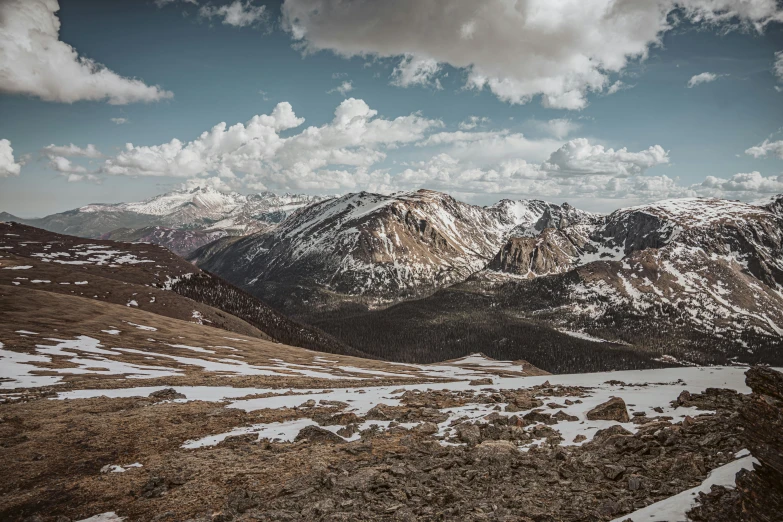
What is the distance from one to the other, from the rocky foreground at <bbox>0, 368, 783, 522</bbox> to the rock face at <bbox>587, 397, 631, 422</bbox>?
97 millimetres

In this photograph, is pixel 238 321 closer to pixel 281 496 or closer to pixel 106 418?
pixel 106 418

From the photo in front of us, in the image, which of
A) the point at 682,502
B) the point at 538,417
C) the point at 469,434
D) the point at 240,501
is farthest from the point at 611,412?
the point at 240,501

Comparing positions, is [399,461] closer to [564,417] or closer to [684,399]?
[564,417]

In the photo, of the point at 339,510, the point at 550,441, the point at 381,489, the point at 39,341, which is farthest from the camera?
the point at 39,341

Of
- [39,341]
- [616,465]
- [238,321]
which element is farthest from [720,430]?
[238,321]

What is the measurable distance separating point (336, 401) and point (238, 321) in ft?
440

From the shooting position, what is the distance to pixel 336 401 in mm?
32656

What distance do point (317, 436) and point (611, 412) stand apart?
18805 mm

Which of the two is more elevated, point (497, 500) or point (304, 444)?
point (497, 500)

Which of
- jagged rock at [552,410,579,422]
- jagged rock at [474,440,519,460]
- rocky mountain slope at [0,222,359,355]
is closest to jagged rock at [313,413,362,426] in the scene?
jagged rock at [474,440,519,460]

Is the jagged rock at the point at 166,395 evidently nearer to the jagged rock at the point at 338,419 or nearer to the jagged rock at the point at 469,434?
the jagged rock at the point at 338,419

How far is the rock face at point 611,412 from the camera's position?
22.0 meters

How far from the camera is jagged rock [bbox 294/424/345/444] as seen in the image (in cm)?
2130

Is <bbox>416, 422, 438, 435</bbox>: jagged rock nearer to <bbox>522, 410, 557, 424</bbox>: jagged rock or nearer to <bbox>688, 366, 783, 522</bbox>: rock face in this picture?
<bbox>522, 410, 557, 424</bbox>: jagged rock
